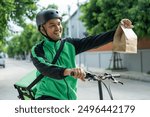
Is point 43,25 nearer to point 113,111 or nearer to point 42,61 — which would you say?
point 42,61

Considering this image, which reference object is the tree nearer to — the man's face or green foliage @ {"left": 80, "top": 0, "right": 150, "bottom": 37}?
green foliage @ {"left": 80, "top": 0, "right": 150, "bottom": 37}

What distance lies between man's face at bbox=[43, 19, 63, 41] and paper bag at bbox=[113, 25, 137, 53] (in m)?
0.42

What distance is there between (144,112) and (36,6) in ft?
62.9

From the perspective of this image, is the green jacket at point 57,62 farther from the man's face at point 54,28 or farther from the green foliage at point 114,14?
the green foliage at point 114,14

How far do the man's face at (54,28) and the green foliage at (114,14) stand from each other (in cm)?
1547

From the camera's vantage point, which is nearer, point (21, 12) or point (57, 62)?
point (57, 62)

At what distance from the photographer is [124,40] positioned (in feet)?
9.06

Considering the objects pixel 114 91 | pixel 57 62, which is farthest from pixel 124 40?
pixel 114 91

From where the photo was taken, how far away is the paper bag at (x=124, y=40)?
2.74 m

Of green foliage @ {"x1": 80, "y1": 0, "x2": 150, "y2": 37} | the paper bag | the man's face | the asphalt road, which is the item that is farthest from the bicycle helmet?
green foliage @ {"x1": 80, "y1": 0, "x2": 150, "y2": 37}

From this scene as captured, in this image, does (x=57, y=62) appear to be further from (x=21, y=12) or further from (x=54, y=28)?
(x=21, y=12)

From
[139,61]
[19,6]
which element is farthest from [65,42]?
[139,61]

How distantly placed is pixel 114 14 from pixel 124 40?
1892cm

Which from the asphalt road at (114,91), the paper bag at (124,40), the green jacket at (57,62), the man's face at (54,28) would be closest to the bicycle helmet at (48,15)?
the man's face at (54,28)
